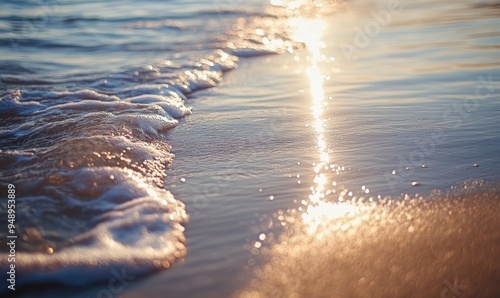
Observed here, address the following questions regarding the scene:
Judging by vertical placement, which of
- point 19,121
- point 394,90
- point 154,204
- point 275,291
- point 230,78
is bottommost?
point 275,291

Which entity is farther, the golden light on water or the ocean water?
the golden light on water

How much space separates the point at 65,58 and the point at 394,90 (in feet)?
13.3

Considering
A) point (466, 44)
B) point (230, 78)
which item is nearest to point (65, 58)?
point (230, 78)

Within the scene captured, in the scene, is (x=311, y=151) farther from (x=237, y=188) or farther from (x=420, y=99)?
(x=420, y=99)

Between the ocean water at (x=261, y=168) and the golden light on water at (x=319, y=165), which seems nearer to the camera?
the ocean water at (x=261, y=168)

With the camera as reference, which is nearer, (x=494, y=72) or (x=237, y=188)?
(x=237, y=188)

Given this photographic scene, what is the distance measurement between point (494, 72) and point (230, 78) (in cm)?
254

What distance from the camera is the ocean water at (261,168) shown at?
2.30m

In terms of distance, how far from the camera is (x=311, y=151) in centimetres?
366

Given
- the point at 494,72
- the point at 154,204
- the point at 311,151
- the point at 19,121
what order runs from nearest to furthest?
the point at 154,204
the point at 311,151
the point at 19,121
the point at 494,72

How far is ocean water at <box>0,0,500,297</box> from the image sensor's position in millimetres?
2297

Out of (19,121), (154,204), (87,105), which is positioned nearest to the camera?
(154,204)

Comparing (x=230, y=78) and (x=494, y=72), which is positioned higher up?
(x=230, y=78)

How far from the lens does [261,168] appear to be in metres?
3.40
